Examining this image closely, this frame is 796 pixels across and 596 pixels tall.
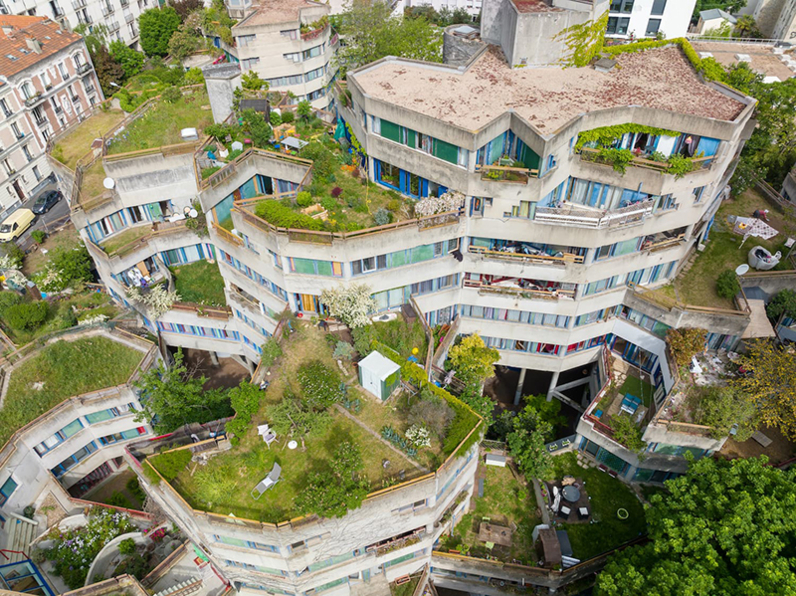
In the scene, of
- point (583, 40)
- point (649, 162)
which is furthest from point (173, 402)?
point (583, 40)

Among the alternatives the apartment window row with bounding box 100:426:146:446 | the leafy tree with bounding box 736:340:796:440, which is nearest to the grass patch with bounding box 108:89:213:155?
the apartment window row with bounding box 100:426:146:446

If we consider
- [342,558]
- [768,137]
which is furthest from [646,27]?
[342,558]

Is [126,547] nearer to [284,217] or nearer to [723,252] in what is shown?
[284,217]

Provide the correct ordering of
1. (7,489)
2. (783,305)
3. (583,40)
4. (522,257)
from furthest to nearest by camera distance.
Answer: (783,305) < (583,40) < (522,257) < (7,489)

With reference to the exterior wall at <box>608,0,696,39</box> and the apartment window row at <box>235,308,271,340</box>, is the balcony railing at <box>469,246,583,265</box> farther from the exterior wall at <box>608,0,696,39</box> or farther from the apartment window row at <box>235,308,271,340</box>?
the exterior wall at <box>608,0,696,39</box>

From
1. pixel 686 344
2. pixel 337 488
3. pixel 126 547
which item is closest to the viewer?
pixel 337 488

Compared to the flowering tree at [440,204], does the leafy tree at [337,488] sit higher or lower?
lower

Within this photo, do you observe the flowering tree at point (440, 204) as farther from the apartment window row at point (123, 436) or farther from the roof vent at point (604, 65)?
the apartment window row at point (123, 436)

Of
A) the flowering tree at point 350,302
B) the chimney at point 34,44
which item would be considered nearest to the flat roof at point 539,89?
the flowering tree at point 350,302
